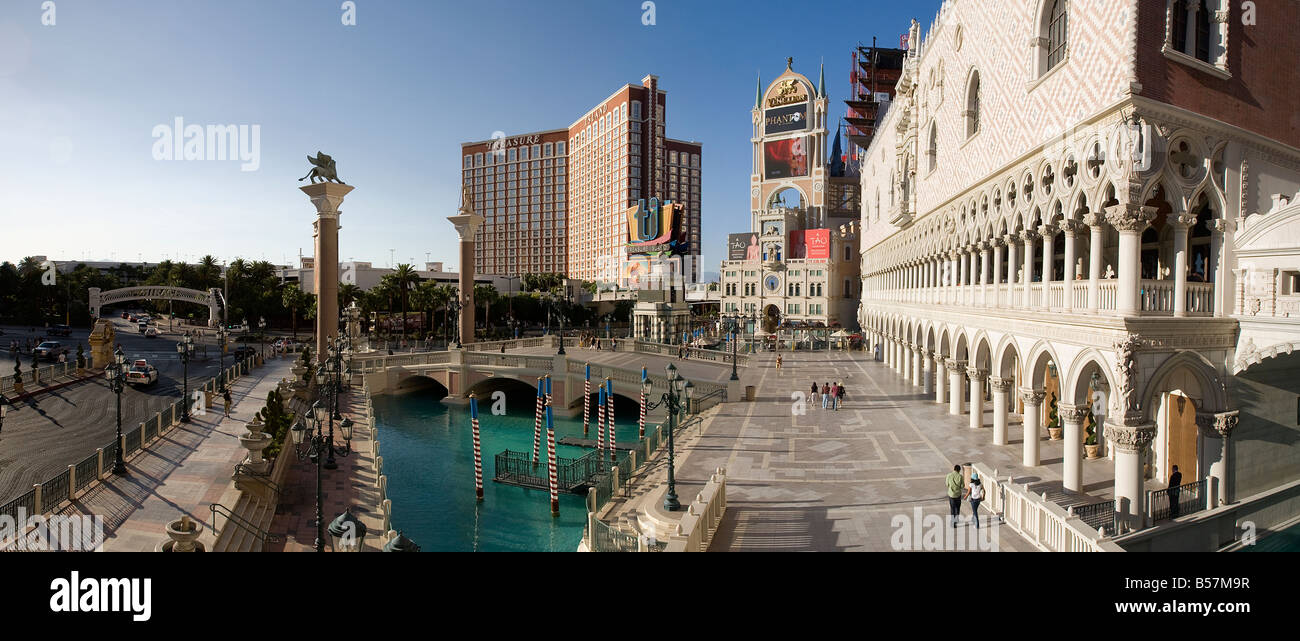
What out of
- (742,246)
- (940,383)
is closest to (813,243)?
(742,246)

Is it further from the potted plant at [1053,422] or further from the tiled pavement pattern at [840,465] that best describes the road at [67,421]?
the potted plant at [1053,422]

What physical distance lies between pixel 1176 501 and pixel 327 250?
39.5 meters

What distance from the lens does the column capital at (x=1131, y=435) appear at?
1257 cm

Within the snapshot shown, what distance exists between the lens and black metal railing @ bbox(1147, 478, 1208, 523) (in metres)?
13.3

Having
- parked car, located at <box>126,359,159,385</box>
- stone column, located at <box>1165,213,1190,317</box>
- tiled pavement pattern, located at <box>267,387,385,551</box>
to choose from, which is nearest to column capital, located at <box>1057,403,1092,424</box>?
stone column, located at <box>1165,213,1190,317</box>

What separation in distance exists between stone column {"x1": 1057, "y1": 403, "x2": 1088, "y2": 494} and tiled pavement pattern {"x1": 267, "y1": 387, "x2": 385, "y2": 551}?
15.2 metres

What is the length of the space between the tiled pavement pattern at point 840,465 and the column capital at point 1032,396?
174cm

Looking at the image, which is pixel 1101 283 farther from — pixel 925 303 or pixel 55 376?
pixel 55 376

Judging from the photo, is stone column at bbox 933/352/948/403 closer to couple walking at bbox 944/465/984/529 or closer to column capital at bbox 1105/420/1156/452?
column capital at bbox 1105/420/1156/452

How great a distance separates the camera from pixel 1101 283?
532 inches

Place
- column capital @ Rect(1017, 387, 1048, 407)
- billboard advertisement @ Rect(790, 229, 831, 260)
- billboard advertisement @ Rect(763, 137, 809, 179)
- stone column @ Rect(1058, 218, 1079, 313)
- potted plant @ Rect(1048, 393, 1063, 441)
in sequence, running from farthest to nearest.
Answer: billboard advertisement @ Rect(763, 137, 809, 179) → billboard advertisement @ Rect(790, 229, 831, 260) → potted plant @ Rect(1048, 393, 1063, 441) → column capital @ Rect(1017, 387, 1048, 407) → stone column @ Rect(1058, 218, 1079, 313)

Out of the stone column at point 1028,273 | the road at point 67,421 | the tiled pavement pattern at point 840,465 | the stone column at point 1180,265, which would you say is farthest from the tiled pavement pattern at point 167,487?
the stone column at point 1028,273

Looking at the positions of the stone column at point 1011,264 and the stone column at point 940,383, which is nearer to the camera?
the stone column at point 1011,264

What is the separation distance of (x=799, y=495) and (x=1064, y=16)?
44.0 ft
